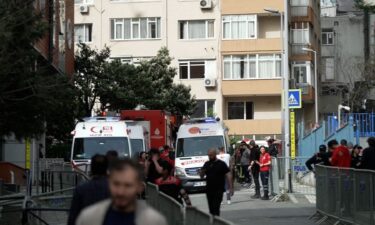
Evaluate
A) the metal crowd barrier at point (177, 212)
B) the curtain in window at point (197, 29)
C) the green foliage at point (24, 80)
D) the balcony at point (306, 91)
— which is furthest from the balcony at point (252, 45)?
the metal crowd barrier at point (177, 212)

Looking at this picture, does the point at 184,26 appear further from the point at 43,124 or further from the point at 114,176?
the point at 114,176

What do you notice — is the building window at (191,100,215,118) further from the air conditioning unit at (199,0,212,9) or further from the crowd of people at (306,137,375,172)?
the crowd of people at (306,137,375,172)

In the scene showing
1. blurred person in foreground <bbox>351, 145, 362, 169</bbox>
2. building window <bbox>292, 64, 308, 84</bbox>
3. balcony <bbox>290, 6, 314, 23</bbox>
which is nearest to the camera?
blurred person in foreground <bbox>351, 145, 362, 169</bbox>

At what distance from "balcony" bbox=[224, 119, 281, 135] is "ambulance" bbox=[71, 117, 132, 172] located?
31018mm

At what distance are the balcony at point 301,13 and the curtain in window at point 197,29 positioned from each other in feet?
22.7

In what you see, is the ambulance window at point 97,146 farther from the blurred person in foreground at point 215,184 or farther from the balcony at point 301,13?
the balcony at point 301,13

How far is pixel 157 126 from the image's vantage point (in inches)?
1275

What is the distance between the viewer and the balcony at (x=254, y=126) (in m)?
57.1

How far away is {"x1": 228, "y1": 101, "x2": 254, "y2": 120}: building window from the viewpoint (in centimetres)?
5809

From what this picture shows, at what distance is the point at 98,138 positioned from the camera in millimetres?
26562

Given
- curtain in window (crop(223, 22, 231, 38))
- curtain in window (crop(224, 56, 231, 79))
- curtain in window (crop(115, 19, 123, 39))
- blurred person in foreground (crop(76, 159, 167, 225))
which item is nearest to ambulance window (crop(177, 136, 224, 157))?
blurred person in foreground (crop(76, 159, 167, 225))

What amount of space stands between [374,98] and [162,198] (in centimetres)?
5746

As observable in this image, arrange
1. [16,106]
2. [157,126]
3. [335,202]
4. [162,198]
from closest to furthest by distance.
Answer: [162,198], [16,106], [335,202], [157,126]

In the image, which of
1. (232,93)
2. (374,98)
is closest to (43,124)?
(232,93)
